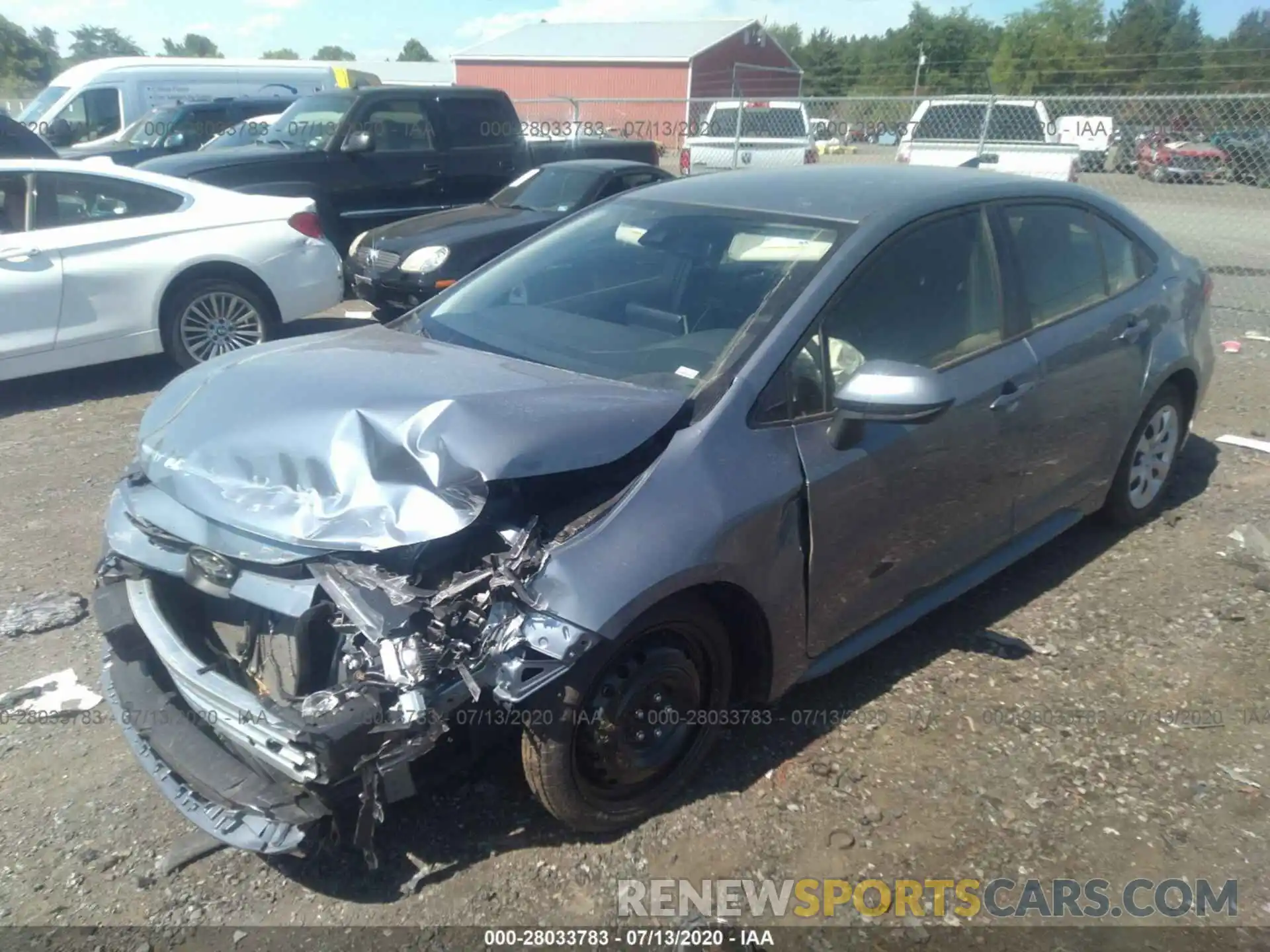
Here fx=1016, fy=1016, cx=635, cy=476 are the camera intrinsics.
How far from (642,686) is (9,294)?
18.3 ft

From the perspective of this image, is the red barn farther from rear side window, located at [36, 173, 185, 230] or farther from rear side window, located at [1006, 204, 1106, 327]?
rear side window, located at [1006, 204, 1106, 327]

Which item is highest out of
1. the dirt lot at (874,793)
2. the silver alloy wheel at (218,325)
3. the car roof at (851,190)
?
the car roof at (851,190)

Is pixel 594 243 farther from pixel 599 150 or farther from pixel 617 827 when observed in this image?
pixel 599 150

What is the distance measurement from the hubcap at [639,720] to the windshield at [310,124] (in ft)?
28.9

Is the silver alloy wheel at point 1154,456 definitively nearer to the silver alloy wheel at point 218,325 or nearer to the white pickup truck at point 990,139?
the silver alloy wheel at point 218,325

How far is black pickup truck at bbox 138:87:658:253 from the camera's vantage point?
9.68 metres

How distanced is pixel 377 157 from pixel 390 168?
0.55 ft

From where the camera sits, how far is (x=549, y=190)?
9492mm

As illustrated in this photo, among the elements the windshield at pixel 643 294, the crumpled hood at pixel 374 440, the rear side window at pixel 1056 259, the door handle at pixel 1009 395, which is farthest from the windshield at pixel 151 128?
the door handle at pixel 1009 395

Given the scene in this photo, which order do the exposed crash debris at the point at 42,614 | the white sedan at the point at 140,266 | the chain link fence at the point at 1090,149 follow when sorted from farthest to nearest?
the chain link fence at the point at 1090,149, the white sedan at the point at 140,266, the exposed crash debris at the point at 42,614

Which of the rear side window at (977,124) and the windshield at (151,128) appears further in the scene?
the rear side window at (977,124)

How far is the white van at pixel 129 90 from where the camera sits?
629 inches


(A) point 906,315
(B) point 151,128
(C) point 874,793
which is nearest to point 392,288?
(A) point 906,315

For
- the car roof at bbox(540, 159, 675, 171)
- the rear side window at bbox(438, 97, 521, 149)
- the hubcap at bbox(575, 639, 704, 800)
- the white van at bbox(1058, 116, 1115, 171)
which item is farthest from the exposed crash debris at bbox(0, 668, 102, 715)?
the white van at bbox(1058, 116, 1115, 171)
